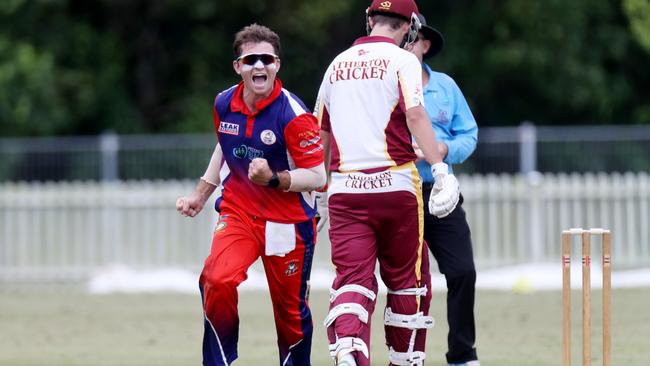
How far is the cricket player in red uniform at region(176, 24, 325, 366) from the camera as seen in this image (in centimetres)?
734

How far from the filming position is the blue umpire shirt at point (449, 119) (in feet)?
28.4

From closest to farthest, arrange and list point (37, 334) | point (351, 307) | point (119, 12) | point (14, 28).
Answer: point (351, 307)
point (37, 334)
point (14, 28)
point (119, 12)

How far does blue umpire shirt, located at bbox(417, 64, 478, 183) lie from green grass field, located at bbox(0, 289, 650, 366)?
4.98ft

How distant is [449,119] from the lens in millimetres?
8727

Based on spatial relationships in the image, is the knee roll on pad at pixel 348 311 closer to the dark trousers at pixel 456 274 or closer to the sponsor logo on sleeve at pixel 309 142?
the sponsor logo on sleeve at pixel 309 142

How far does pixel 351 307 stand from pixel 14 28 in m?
20.2

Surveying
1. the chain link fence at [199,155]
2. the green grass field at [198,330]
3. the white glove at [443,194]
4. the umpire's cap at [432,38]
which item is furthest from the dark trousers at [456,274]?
the chain link fence at [199,155]

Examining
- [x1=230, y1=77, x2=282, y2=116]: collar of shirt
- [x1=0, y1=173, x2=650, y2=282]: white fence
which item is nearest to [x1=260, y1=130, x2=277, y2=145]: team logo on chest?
[x1=230, y1=77, x2=282, y2=116]: collar of shirt

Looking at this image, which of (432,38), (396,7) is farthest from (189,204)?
(432,38)

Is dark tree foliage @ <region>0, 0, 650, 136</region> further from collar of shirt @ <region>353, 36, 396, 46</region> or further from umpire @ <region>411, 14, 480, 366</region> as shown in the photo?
collar of shirt @ <region>353, 36, 396, 46</region>

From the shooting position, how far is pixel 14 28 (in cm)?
2609

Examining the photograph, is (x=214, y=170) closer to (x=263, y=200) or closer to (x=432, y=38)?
(x=263, y=200)

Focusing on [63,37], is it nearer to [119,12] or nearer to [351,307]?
[119,12]

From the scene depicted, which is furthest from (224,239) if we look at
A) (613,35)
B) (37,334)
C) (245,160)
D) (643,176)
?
(613,35)
